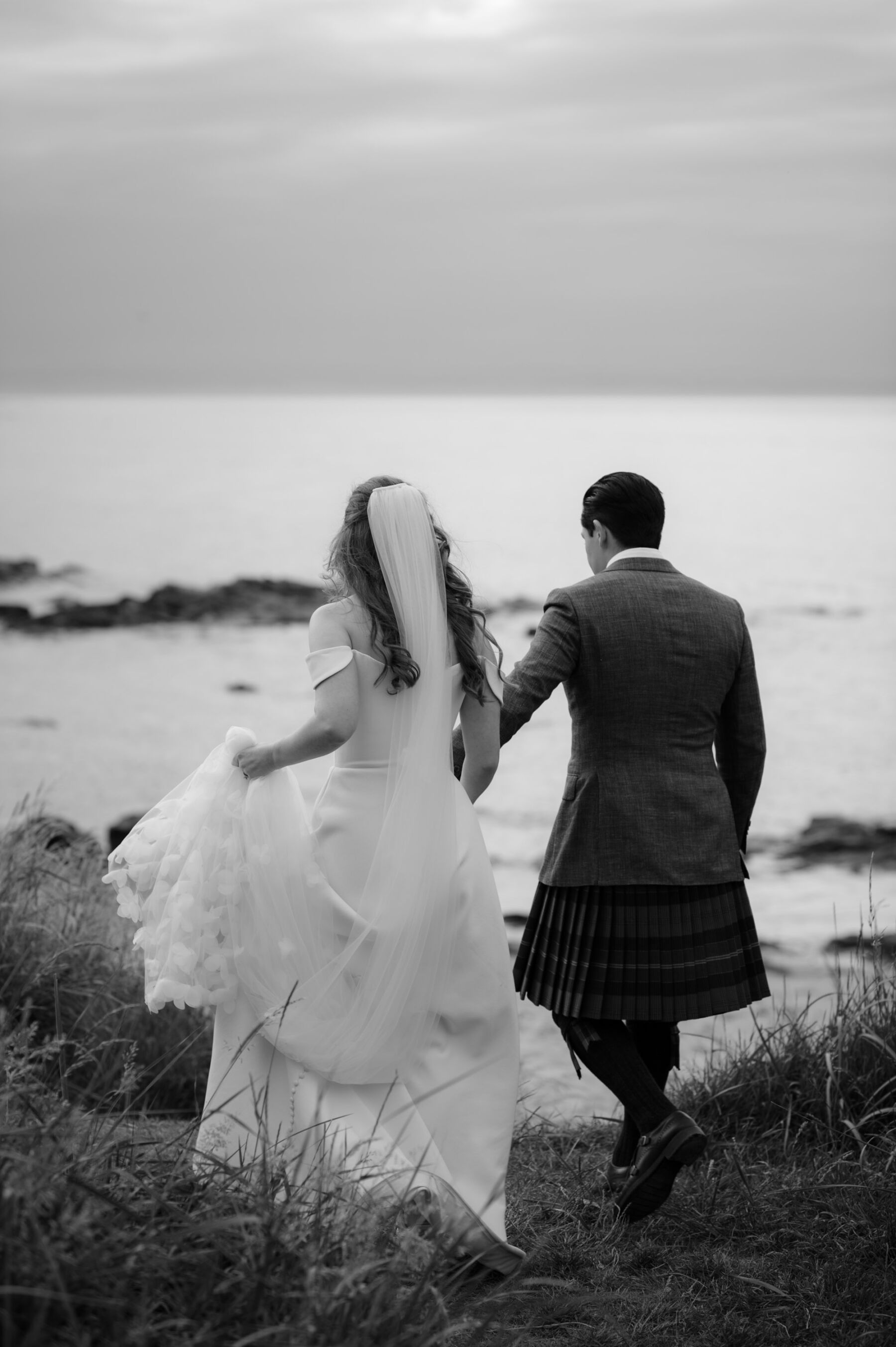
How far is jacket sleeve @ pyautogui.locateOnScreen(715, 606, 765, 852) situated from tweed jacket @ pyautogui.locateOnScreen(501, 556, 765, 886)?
0.24ft

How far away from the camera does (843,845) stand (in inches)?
544

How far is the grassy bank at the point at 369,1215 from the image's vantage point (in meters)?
2.38

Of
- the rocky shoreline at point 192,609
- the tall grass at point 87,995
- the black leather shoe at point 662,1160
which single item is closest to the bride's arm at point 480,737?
the black leather shoe at point 662,1160

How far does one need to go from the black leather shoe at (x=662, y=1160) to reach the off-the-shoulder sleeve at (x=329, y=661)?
1.56m

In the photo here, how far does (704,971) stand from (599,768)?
26.3 inches

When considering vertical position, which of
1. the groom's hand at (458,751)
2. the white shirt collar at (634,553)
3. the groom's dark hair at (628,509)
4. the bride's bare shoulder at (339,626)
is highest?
the groom's dark hair at (628,509)

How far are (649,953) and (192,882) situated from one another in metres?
1.33

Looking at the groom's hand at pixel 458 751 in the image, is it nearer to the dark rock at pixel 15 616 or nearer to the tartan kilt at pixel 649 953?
the tartan kilt at pixel 649 953

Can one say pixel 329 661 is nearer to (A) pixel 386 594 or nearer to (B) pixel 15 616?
(A) pixel 386 594

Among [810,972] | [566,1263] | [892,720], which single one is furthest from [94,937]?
[892,720]

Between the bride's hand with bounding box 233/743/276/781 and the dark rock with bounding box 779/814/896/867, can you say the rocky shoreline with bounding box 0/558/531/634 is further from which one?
the bride's hand with bounding box 233/743/276/781

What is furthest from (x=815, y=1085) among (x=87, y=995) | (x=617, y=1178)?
→ (x=87, y=995)

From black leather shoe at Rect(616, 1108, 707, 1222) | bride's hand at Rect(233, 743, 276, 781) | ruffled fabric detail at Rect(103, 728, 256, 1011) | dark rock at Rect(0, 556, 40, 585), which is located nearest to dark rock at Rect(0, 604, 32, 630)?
dark rock at Rect(0, 556, 40, 585)

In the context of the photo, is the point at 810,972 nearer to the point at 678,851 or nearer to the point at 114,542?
the point at 678,851
